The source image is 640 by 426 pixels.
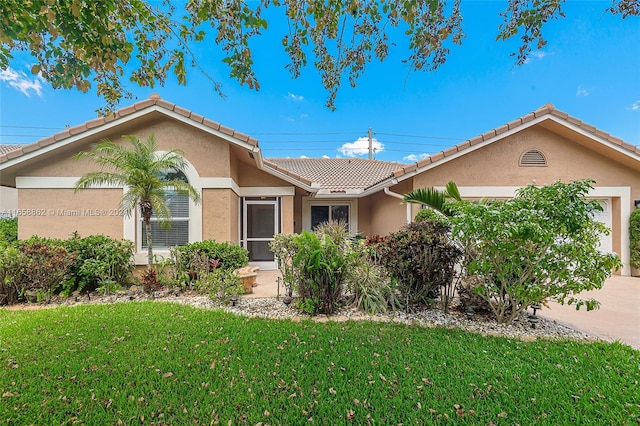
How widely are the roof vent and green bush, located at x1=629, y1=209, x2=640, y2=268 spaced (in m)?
3.94

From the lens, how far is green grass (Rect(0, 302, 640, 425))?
299cm

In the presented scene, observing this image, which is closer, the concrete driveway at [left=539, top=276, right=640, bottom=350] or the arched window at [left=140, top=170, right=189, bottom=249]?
the concrete driveway at [left=539, top=276, right=640, bottom=350]

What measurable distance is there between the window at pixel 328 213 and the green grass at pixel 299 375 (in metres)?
10.7

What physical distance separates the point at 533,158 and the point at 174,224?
1468 cm

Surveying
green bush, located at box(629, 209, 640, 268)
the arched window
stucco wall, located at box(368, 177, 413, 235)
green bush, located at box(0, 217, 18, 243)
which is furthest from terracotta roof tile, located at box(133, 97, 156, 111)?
green bush, located at box(629, 209, 640, 268)

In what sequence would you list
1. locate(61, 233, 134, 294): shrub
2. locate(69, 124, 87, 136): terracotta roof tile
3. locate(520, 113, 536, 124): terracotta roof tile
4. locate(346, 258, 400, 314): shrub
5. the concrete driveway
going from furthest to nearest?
locate(520, 113, 536, 124): terracotta roof tile, locate(69, 124, 87, 136): terracotta roof tile, locate(61, 233, 134, 294): shrub, locate(346, 258, 400, 314): shrub, the concrete driveway

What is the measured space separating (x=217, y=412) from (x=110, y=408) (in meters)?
1.29

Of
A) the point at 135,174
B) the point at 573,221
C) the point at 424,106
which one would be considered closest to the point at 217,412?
the point at 573,221

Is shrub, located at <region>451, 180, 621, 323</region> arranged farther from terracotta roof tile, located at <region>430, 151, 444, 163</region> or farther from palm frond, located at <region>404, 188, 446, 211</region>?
terracotta roof tile, located at <region>430, 151, 444, 163</region>

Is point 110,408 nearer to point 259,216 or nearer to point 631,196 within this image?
point 259,216

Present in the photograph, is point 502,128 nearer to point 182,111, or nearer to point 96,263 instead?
point 182,111

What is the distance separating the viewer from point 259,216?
1202 cm

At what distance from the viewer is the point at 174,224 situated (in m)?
9.67

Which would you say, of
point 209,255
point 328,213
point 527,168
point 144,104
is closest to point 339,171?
point 328,213
